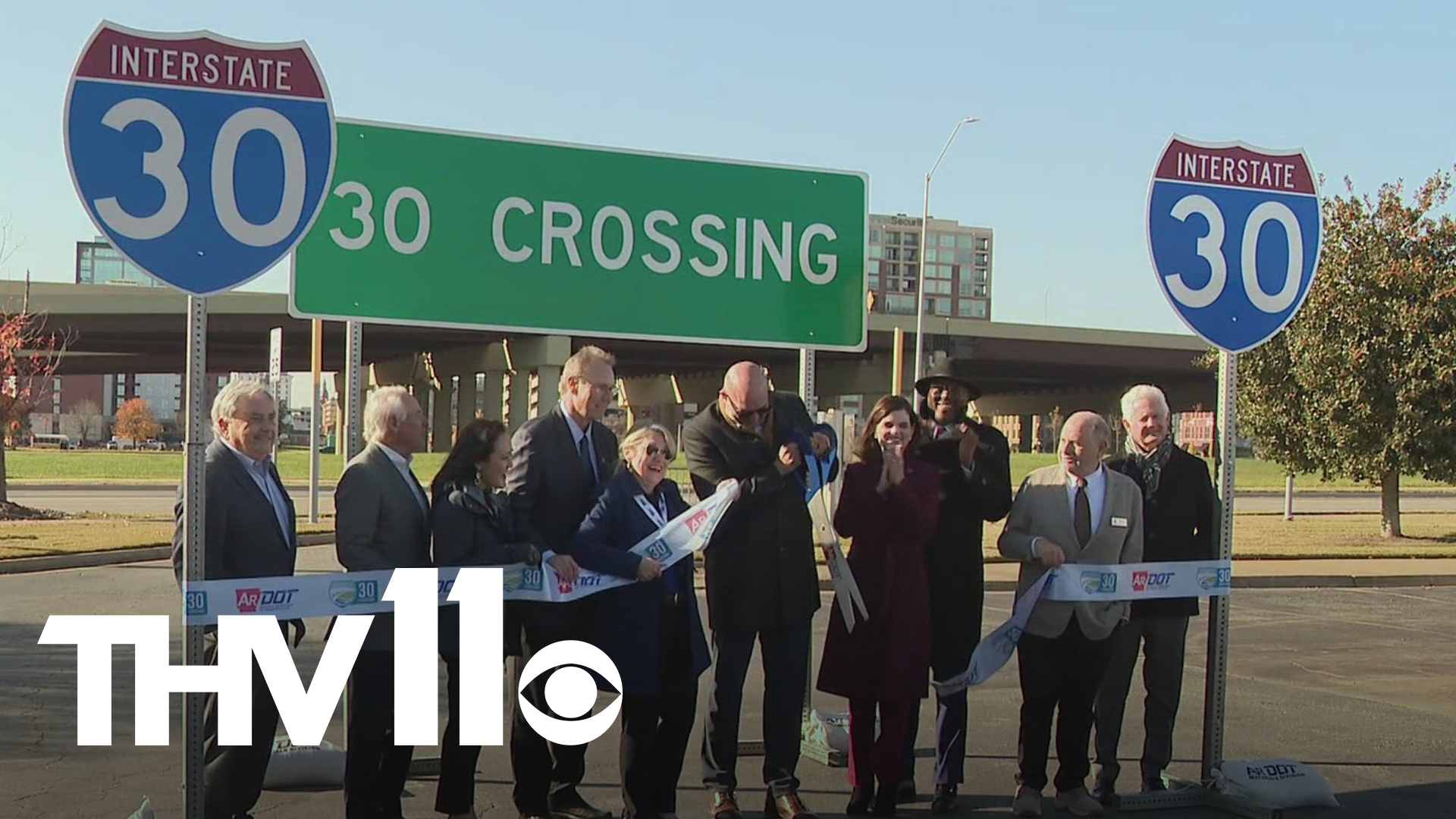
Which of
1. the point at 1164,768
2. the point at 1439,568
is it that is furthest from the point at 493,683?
the point at 1439,568

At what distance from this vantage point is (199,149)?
491 centimetres

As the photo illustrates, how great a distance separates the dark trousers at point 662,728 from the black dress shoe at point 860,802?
784 millimetres

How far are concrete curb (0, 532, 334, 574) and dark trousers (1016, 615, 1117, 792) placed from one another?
13.4m

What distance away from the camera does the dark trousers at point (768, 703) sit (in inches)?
240

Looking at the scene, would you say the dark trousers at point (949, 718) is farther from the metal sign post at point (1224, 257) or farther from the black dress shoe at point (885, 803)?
the metal sign post at point (1224, 257)

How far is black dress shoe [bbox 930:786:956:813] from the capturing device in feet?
21.0

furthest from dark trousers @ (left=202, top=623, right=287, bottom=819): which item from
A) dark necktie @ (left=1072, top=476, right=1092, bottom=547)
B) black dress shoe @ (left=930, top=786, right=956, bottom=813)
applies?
dark necktie @ (left=1072, top=476, right=1092, bottom=547)

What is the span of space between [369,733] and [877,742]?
84.8 inches

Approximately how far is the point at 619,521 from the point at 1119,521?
7.31ft

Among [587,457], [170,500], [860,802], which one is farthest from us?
[170,500]

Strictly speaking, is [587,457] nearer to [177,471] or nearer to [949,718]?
[949,718]

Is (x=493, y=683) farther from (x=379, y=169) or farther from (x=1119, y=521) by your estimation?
(x=1119, y=521)

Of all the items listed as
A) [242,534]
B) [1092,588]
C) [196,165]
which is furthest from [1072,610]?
[196,165]

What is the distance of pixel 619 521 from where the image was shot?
19.4 ft
